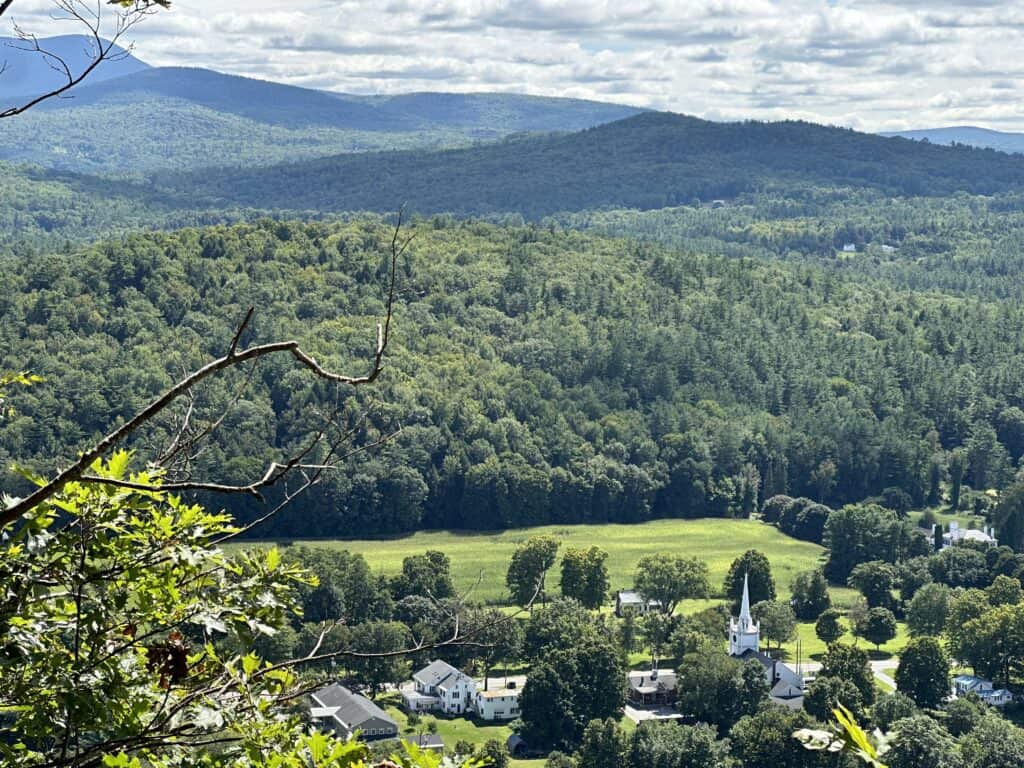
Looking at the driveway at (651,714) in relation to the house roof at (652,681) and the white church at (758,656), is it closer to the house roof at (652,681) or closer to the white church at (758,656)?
the house roof at (652,681)

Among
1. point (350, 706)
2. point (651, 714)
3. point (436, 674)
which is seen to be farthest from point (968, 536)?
point (350, 706)

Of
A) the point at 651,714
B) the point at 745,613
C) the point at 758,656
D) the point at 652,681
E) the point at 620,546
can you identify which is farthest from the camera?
the point at 620,546

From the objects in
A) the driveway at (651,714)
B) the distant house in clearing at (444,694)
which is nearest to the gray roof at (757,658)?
the driveway at (651,714)

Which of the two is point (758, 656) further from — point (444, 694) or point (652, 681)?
point (444, 694)

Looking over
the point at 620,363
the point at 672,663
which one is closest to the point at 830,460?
the point at 620,363

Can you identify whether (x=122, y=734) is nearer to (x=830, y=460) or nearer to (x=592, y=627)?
(x=592, y=627)
